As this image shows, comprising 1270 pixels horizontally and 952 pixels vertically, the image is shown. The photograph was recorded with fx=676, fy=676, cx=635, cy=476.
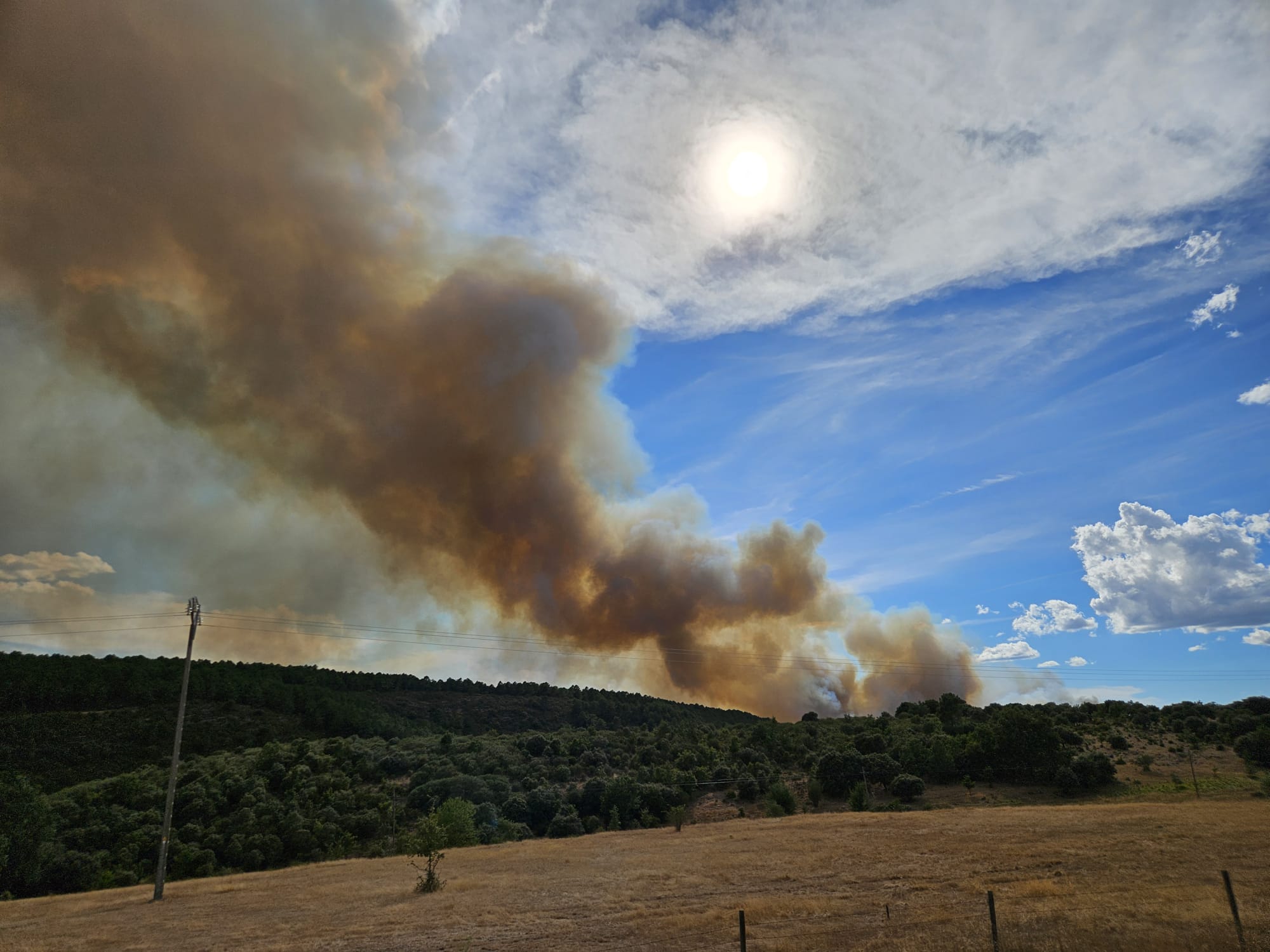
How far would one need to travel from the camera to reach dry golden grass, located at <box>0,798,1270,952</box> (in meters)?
21.0

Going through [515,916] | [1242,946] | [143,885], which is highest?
[1242,946]

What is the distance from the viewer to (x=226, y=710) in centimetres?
12025

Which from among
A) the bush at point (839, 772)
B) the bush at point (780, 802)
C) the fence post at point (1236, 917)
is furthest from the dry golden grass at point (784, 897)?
the bush at point (839, 772)

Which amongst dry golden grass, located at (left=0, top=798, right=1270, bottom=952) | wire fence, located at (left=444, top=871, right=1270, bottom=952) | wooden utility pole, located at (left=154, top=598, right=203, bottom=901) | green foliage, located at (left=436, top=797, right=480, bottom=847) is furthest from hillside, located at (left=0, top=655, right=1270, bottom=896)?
wire fence, located at (left=444, top=871, right=1270, bottom=952)

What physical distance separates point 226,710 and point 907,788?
11379 cm

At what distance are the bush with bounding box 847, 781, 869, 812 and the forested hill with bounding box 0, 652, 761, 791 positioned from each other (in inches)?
2447

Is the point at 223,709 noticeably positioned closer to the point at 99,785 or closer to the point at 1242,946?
the point at 99,785

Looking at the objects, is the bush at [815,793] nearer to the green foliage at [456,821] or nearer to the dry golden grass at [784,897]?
the dry golden grass at [784,897]

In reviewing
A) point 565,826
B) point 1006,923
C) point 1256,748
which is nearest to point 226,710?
point 565,826

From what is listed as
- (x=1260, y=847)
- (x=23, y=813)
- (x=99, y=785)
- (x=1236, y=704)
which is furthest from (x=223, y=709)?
(x=1236, y=704)

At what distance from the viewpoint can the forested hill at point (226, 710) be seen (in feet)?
314

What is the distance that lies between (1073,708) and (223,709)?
140m

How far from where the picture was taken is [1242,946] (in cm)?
1642

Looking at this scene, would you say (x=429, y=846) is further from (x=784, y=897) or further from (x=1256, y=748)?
(x=1256, y=748)
